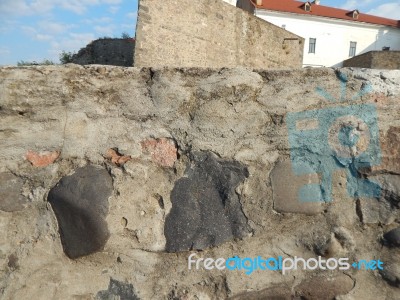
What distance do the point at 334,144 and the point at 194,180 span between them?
45 cm

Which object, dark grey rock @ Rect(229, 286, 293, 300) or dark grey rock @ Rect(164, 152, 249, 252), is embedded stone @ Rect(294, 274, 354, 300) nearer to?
dark grey rock @ Rect(229, 286, 293, 300)

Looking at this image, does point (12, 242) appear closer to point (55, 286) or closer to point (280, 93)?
point (55, 286)

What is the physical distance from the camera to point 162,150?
1119 millimetres

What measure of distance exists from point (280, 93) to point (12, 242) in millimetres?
954

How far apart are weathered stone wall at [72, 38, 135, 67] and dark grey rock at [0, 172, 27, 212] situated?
438 inches

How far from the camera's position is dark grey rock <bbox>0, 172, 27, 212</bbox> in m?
1.08

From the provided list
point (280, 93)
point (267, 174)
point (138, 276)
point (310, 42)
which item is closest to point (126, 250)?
point (138, 276)

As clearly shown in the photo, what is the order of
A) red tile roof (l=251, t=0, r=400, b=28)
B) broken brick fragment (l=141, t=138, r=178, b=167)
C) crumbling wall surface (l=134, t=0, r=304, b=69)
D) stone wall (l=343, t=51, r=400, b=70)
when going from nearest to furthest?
1. broken brick fragment (l=141, t=138, r=178, b=167)
2. crumbling wall surface (l=134, t=0, r=304, b=69)
3. stone wall (l=343, t=51, r=400, b=70)
4. red tile roof (l=251, t=0, r=400, b=28)

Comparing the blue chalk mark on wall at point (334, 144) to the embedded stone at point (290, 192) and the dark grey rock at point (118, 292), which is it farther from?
the dark grey rock at point (118, 292)

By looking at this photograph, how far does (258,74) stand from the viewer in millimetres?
1154

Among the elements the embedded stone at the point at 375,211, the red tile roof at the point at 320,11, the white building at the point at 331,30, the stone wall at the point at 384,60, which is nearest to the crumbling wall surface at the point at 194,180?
the embedded stone at the point at 375,211

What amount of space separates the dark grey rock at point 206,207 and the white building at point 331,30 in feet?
96.5

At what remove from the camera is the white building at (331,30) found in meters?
28.8

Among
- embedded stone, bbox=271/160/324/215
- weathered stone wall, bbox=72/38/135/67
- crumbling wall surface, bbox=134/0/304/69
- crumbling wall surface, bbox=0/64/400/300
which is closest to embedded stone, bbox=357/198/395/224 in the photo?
crumbling wall surface, bbox=0/64/400/300
